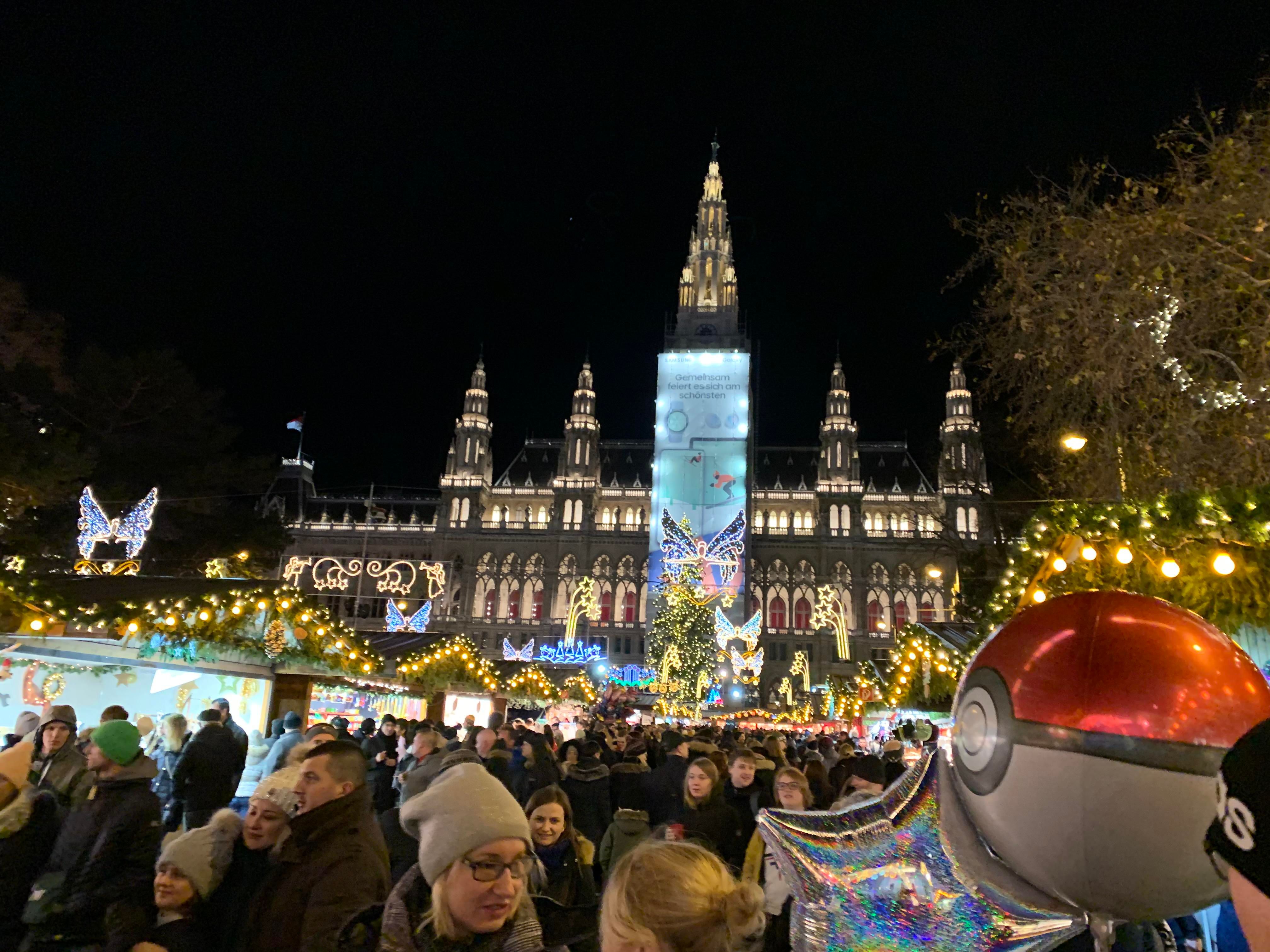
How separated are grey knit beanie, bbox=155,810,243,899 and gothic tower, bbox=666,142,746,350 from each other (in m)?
47.1

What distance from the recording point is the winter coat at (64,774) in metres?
4.01

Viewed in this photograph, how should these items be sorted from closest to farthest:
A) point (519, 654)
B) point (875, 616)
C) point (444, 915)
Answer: point (444, 915) → point (519, 654) → point (875, 616)

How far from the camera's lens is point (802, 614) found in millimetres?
52219

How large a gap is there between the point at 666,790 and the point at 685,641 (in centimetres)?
2228

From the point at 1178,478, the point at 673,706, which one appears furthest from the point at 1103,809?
the point at 673,706

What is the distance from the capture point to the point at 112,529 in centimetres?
1488

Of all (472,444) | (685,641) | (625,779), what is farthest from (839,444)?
(625,779)

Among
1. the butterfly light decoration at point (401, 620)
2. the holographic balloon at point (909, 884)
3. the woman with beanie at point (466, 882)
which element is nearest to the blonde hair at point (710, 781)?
the woman with beanie at point (466, 882)

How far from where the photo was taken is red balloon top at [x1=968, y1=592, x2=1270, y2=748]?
139 centimetres

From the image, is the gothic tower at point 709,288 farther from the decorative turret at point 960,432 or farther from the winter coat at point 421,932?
the winter coat at point 421,932

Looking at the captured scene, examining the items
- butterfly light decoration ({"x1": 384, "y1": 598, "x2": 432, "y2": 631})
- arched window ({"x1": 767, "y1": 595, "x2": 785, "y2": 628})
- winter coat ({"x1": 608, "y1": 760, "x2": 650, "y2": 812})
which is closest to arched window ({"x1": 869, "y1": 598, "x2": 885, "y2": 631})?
arched window ({"x1": 767, "y1": 595, "x2": 785, "y2": 628})

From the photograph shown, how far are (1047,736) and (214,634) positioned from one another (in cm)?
1017

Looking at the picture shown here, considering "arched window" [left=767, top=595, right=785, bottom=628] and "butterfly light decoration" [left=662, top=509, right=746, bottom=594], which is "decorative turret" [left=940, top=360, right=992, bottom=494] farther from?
"butterfly light decoration" [left=662, top=509, right=746, bottom=594]

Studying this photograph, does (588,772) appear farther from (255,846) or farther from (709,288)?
(709,288)
